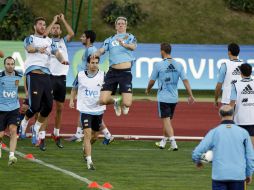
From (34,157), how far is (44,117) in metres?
1.55

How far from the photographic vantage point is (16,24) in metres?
47.8

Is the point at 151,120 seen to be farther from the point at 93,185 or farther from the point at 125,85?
the point at 93,185

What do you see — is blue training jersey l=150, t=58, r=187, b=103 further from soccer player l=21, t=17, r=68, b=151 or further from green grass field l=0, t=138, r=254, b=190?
soccer player l=21, t=17, r=68, b=151

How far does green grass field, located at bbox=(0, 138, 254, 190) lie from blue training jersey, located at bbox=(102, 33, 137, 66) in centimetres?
208

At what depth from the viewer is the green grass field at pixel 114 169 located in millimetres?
16062

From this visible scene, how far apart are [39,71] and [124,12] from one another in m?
31.4

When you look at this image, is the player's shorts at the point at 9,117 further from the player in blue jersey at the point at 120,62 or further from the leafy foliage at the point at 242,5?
the leafy foliage at the point at 242,5

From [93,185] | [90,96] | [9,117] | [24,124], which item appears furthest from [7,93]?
[24,124]

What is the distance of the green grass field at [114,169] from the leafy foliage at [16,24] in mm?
24982

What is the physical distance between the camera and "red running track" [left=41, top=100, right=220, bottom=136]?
2622cm

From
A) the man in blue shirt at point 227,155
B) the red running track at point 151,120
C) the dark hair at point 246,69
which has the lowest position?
the red running track at point 151,120

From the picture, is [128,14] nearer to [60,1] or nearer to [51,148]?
[60,1]

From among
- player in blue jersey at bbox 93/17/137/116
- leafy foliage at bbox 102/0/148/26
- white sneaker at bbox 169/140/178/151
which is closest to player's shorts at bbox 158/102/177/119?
white sneaker at bbox 169/140/178/151

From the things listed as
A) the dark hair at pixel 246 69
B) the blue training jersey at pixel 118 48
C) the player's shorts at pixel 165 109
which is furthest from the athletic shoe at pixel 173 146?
the dark hair at pixel 246 69
